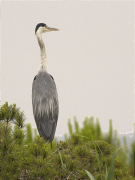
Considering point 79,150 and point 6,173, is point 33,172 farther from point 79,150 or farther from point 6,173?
point 79,150

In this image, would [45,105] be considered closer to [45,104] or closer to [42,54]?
[45,104]

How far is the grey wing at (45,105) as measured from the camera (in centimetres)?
414

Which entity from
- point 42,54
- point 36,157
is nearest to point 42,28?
point 42,54

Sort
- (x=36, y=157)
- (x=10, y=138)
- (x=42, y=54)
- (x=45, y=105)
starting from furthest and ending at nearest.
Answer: (x=42, y=54), (x=45, y=105), (x=10, y=138), (x=36, y=157)

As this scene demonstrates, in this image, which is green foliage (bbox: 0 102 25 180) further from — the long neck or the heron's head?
the heron's head

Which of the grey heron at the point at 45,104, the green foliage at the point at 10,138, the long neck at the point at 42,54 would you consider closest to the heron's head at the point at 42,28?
the long neck at the point at 42,54

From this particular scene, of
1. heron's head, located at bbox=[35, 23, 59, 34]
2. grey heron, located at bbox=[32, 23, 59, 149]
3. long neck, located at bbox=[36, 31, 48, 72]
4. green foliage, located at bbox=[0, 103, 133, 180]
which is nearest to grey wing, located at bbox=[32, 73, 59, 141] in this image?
grey heron, located at bbox=[32, 23, 59, 149]

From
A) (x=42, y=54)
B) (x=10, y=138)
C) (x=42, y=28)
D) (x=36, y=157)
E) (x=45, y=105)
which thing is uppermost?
(x=42, y=28)

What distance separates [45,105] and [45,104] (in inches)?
1.1

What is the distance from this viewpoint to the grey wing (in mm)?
4145

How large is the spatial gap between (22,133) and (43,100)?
7.06 ft

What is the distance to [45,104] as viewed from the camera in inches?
172

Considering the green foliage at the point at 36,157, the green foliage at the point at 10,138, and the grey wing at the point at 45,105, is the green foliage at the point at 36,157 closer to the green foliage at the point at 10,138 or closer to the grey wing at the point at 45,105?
the green foliage at the point at 10,138

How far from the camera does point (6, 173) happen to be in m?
2.01
